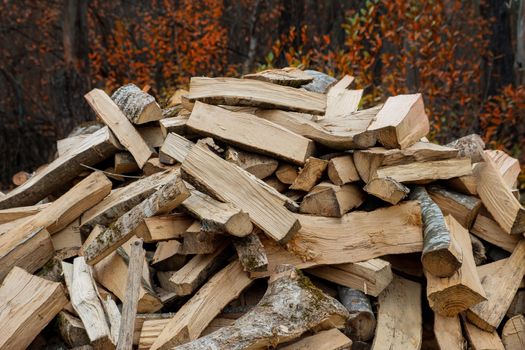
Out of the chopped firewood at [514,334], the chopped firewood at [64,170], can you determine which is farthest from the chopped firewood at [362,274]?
the chopped firewood at [64,170]

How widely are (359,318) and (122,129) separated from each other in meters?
1.79

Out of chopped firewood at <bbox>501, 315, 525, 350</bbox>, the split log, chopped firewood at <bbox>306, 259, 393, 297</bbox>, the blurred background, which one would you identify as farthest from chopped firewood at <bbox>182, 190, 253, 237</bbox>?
the blurred background

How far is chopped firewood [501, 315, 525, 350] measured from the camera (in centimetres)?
345

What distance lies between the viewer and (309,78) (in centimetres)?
450

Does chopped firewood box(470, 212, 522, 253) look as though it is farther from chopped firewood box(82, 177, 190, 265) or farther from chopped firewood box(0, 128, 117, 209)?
chopped firewood box(0, 128, 117, 209)

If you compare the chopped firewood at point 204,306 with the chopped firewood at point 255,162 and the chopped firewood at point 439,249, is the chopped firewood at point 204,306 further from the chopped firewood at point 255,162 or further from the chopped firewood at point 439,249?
the chopped firewood at point 439,249

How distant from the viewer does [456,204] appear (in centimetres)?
375

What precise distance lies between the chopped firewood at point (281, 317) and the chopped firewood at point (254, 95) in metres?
1.13

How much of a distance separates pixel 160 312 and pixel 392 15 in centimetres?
604

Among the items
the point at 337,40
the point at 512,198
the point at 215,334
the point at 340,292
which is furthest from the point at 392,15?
the point at 215,334

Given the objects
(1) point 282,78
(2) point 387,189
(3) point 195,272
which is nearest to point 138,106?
(1) point 282,78

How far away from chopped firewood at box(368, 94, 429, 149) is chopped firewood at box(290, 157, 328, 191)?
31 centimetres

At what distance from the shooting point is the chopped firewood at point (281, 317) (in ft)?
9.53

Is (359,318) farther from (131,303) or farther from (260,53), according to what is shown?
(260,53)
